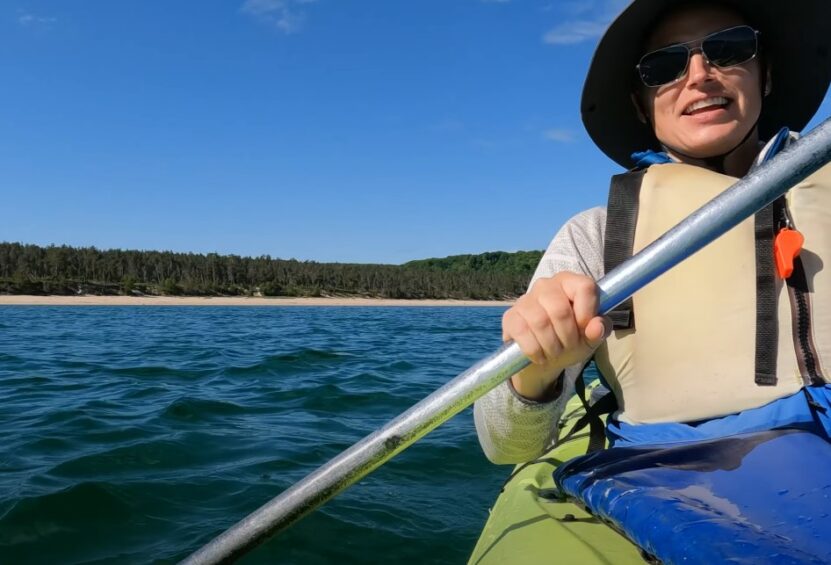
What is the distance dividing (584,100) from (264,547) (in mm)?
2282

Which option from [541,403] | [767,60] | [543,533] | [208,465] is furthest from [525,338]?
[208,465]

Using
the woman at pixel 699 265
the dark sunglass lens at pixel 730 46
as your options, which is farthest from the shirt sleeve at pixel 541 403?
the dark sunglass lens at pixel 730 46

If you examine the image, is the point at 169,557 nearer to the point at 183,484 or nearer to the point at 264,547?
the point at 264,547

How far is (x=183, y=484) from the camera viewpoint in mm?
3357

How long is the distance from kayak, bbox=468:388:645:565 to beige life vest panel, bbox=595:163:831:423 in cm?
37

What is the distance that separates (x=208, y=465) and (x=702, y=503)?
10.4 ft

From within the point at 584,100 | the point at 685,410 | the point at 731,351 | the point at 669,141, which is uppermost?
the point at 584,100

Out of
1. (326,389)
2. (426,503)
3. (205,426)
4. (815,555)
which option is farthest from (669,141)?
(326,389)

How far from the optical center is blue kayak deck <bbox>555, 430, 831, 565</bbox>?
1.09 m

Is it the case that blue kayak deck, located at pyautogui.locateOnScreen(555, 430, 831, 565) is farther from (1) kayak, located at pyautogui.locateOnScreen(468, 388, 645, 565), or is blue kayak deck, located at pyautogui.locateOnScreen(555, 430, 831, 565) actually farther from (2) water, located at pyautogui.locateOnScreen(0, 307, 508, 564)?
(2) water, located at pyautogui.locateOnScreen(0, 307, 508, 564)

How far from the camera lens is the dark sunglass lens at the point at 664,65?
182 cm

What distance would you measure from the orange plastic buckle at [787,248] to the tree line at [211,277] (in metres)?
41.0

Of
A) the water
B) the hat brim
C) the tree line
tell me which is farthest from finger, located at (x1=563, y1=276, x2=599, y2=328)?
the tree line

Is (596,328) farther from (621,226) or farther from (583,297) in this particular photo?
(621,226)
